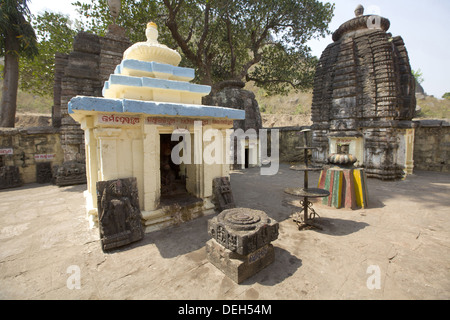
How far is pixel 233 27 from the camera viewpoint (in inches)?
494

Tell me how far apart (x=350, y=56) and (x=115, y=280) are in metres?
11.4

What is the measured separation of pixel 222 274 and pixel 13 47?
1439 centimetres

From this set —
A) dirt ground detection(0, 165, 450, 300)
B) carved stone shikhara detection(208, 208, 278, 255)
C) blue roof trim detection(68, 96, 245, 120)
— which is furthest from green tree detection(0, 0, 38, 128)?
carved stone shikhara detection(208, 208, 278, 255)

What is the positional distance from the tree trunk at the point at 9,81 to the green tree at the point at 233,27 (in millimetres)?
3722

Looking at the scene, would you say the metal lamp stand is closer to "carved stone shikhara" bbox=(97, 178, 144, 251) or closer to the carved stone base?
the carved stone base

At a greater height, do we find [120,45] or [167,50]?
[120,45]

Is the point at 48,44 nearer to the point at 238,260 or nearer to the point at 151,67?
the point at 151,67

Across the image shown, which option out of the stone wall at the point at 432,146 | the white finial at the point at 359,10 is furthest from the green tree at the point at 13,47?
the stone wall at the point at 432,146

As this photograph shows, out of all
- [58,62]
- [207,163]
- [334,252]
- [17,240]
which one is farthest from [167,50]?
Answer: [58,62]

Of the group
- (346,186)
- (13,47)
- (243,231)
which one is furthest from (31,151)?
(346,186)

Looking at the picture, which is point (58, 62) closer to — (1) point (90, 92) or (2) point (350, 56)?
(1) point (90, 92)

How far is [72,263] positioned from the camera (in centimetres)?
307
